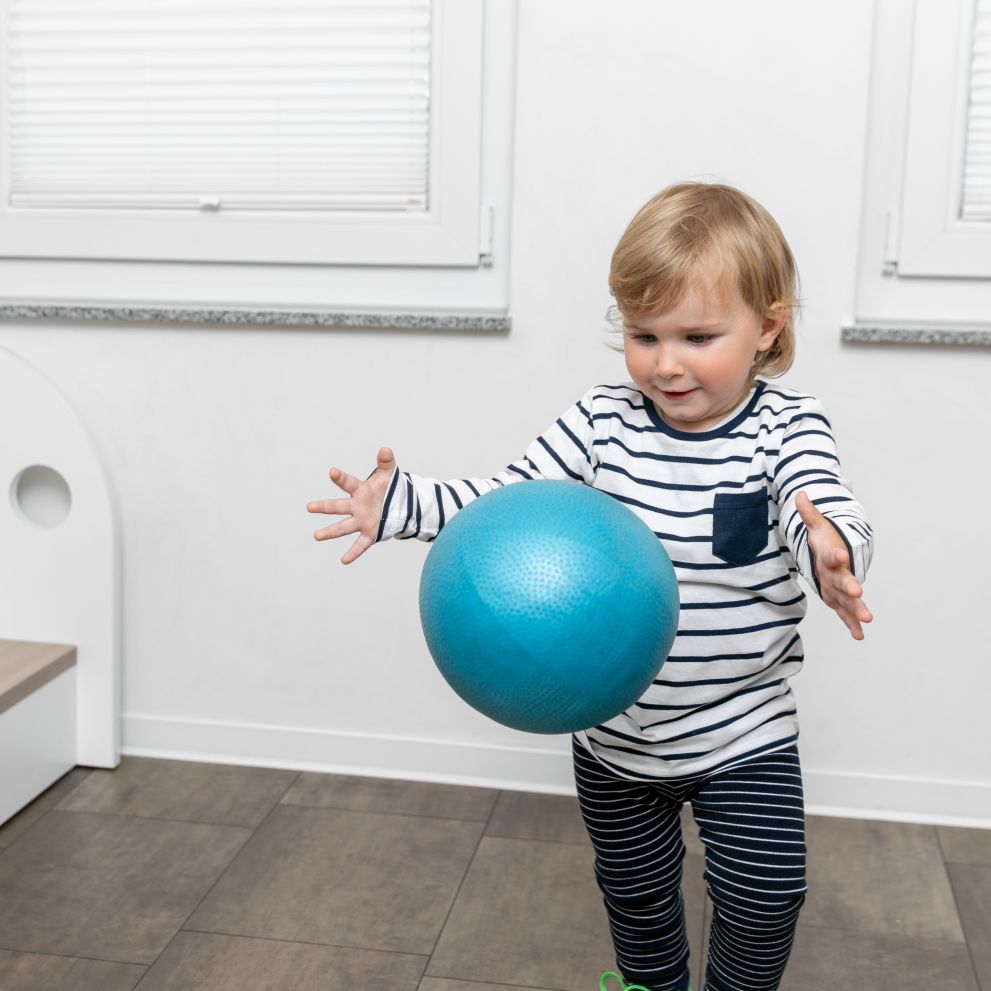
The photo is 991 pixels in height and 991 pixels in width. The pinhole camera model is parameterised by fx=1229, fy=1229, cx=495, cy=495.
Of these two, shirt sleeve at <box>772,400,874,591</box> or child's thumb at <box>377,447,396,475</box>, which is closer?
shirt sleeve at <box>772,400,874,591</box>

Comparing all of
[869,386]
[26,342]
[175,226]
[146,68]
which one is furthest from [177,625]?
[869,386]

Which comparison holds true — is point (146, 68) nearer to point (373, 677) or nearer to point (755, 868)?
point (373, 677)

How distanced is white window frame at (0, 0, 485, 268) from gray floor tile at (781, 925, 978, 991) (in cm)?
133

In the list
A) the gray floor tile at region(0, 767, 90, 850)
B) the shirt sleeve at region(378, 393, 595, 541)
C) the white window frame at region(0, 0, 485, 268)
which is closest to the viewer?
the shirt sleeve at region(378, 393, 595, 541)

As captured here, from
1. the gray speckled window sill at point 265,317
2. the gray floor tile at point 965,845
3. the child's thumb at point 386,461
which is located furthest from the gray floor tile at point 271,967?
the gray speckled window sill at point 265,317

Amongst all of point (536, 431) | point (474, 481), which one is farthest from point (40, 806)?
point (474, 481)

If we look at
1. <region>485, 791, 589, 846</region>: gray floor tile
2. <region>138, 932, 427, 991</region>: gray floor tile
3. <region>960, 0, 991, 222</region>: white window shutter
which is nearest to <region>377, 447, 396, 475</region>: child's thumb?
<region>138, 932, 427, 991</region>: gray floor tile

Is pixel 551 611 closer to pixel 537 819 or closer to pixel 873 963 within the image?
pixel 873 963

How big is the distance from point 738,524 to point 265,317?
1259mm

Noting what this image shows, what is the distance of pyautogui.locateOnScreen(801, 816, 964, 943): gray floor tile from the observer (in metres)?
1.94

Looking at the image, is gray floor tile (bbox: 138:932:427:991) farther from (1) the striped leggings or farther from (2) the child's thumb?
(2) the child's thumb

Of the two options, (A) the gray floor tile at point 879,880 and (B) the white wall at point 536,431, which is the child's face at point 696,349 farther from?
(A) the gray floor tile at point 879,880

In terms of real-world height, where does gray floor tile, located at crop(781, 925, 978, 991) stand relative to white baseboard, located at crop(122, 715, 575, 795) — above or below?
below

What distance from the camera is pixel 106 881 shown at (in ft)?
6.55
